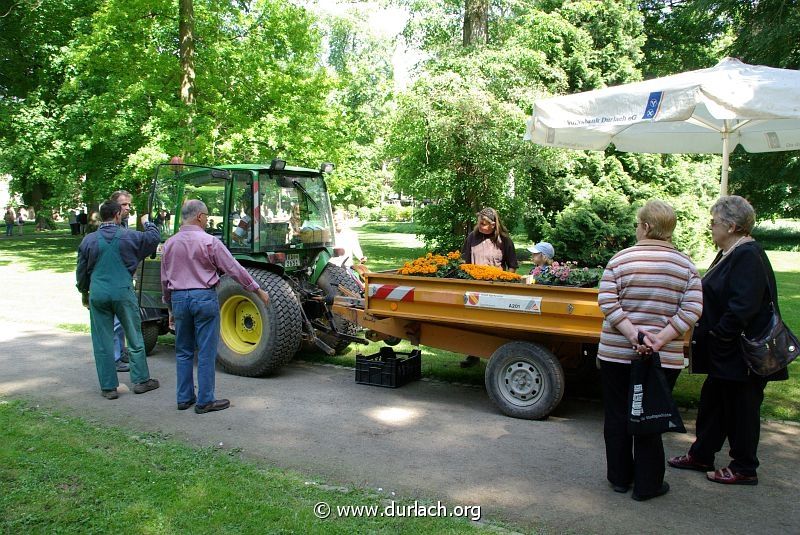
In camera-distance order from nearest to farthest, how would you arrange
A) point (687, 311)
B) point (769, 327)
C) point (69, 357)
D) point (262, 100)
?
1. point (687, 311)
2. point (769, 327)
3. point (69, 357)
4. point (262, 100)

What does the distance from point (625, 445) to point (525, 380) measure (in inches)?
62.3

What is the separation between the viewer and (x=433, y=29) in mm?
24531

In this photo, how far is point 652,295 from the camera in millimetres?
4109

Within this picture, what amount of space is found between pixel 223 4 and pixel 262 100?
279 cm

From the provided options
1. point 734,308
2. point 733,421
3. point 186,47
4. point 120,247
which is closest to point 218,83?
point 186,47

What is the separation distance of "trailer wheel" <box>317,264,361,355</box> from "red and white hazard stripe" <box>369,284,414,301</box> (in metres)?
1.22

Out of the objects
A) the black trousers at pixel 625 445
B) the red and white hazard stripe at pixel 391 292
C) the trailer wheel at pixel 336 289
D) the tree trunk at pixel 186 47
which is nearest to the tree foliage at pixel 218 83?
the tree trunk at pixel 186 47

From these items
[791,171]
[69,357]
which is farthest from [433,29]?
[69,357]

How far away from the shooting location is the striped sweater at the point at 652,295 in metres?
4.11

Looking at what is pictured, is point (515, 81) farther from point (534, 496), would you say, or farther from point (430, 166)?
point (534, 496)

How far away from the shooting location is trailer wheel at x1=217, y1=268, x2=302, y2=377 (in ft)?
22.9

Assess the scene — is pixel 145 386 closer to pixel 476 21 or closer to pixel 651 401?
pixel 651 401

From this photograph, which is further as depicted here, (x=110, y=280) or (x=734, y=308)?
(x=110, y=280)

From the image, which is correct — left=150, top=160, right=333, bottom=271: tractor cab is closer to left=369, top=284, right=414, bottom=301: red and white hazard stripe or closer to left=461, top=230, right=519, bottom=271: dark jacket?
left=369, top=284, right=414, bottom=301: red and white hazard stripe
